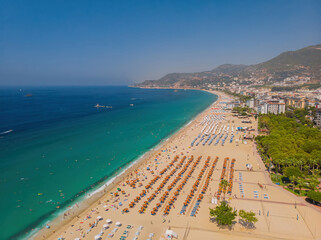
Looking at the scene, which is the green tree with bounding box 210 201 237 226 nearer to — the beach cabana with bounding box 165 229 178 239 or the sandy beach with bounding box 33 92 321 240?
the sandy beach with bounding box 33 92 321 240

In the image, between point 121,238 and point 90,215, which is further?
point 90,215

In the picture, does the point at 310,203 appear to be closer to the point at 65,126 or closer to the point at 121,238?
the point at 121,238

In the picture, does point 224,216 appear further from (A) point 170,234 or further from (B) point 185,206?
(A) point 170,234

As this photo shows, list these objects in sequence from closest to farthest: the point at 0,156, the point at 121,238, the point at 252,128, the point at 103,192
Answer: the point at 121,238 < the point at 103,192 < the point at 0,156 < the point at 252,128

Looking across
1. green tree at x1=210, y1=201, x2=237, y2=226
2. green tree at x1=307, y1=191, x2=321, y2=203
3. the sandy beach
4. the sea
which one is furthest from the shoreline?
green tree at x1=307, y1=191, x2=321, y2=203

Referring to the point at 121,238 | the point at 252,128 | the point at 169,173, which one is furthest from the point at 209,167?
the point at 252,128

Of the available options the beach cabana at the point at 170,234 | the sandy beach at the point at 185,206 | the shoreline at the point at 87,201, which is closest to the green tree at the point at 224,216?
the sandy beach at the point at 185,206
